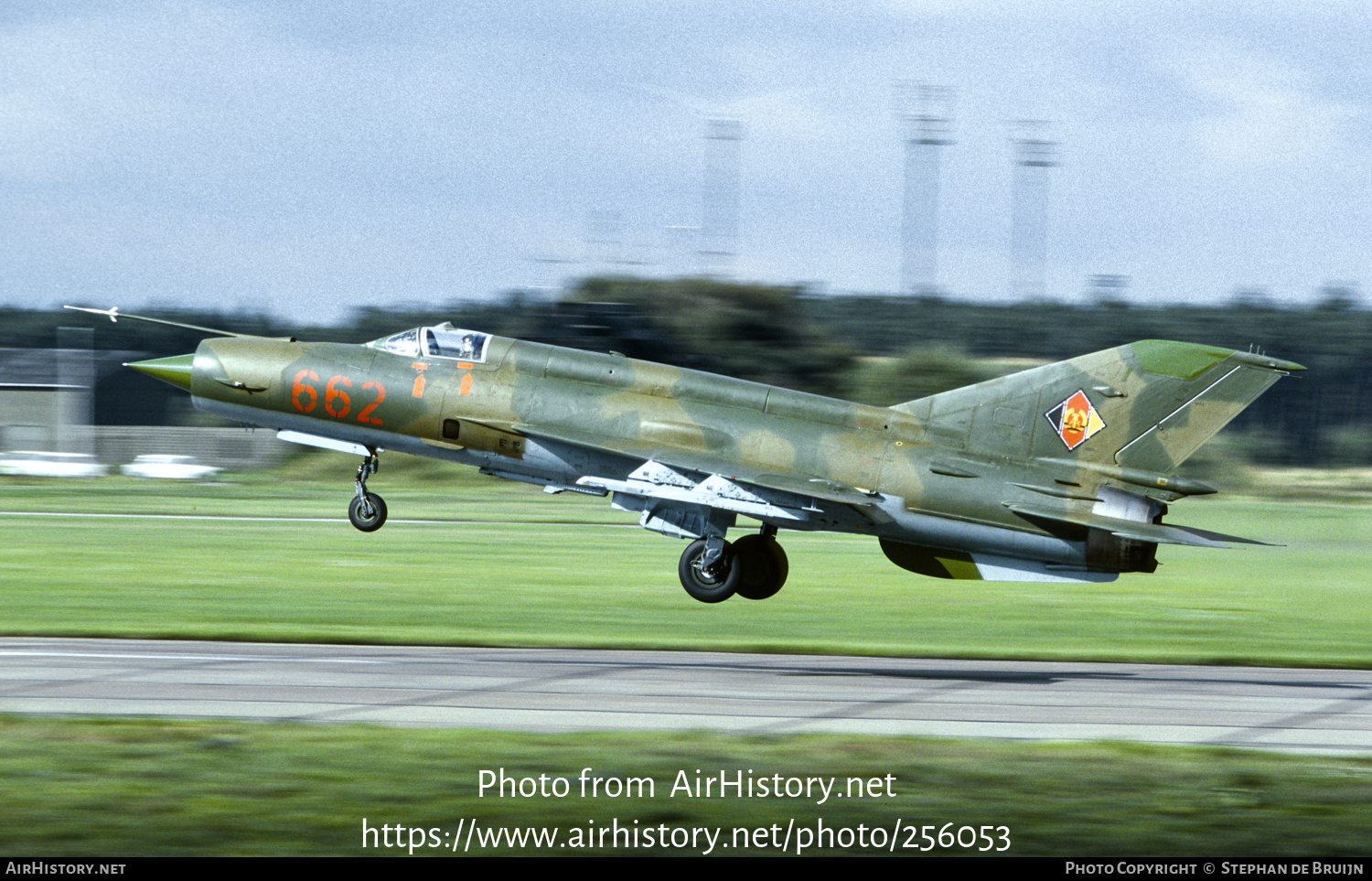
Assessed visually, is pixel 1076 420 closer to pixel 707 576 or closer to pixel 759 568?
pixel 759 568

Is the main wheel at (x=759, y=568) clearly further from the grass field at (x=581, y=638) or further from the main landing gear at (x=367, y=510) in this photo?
the main landing gear at (x=367, y=510)

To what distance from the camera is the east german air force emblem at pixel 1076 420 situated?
1878 cm

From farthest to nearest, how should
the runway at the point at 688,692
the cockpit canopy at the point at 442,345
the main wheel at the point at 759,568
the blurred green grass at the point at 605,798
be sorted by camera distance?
the main wheel at the point at 759,568 < the cockpit canopy at the point at 442,345 < the runway at the point at 688,692 < the blurred green grass at the point at 605,798

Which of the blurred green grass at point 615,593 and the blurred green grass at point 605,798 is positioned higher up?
the blurred green grass at point 605,798

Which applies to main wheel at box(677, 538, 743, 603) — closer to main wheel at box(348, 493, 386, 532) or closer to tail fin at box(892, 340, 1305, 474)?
tail fin at box(892, 340, 1305, 474)

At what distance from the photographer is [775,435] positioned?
19406 millimetres

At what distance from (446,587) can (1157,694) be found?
14670mm

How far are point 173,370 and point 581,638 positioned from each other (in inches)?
285

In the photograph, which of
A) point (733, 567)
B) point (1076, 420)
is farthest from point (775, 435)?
point (1076, 420)

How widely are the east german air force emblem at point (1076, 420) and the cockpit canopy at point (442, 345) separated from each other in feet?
27.4

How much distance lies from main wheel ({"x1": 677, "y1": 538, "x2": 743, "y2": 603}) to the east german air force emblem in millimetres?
5071

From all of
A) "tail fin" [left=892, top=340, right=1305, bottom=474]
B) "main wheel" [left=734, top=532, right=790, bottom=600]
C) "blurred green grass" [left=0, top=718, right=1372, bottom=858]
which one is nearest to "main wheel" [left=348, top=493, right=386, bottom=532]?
"main wheel" [left=734, top=532, right=790, bottom=600]

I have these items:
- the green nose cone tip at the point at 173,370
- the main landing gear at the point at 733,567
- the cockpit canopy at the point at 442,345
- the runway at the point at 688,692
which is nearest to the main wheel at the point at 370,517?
the runway at the point at 688,692
